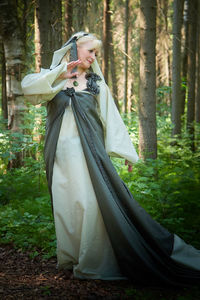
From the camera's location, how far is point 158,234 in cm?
318

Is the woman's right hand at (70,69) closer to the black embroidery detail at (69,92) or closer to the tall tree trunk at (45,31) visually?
the black embroidery detail at (69,92)

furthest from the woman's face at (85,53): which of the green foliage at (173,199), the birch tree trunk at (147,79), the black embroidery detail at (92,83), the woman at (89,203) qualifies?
the birch tree trunk at (147,79)

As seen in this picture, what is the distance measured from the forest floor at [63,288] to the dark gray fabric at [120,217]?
0.45 ft

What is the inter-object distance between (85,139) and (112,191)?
0.56m

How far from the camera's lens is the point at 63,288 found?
2.95 m

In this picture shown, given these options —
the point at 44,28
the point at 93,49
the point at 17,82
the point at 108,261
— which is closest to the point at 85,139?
the point at 93,49

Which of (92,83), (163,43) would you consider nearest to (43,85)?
(92,83)

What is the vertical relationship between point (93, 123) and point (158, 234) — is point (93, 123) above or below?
above

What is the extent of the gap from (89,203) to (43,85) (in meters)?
1.18

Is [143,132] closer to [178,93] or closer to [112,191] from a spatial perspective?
[112,191]

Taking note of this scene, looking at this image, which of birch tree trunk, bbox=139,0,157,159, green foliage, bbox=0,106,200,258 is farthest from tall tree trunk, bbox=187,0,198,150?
green foliage, bbox=0,106,200,258

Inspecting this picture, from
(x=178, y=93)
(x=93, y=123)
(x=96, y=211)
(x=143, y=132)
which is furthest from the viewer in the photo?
(x=178, y=93)

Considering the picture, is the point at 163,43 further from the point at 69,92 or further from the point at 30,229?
the point at 30,229

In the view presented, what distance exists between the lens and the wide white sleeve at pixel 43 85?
306cm
